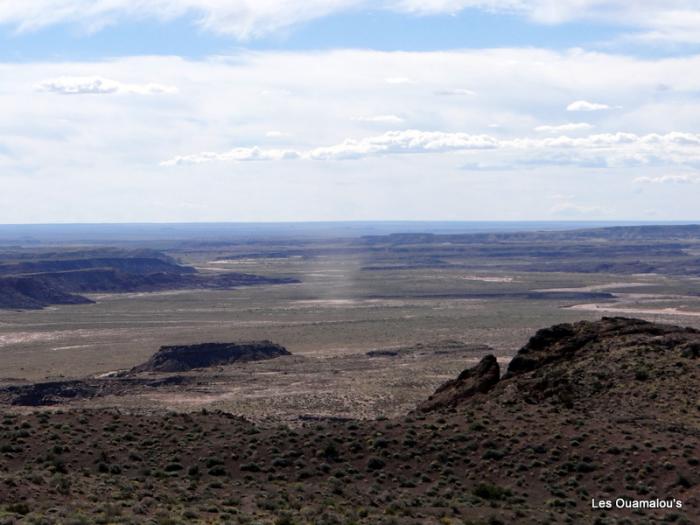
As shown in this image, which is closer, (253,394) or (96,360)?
(253,394)

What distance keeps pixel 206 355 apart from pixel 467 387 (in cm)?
4138

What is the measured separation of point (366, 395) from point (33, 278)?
313 feet

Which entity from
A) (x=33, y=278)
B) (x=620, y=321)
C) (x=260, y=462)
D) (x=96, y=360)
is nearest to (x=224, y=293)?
(x=33, y=278)

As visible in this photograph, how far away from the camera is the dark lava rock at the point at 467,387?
33528mm

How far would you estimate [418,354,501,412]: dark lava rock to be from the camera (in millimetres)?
33528

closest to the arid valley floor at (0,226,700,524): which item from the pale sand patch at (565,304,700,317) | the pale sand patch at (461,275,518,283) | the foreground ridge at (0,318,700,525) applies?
the foreground ridge at (0,318,700,525)

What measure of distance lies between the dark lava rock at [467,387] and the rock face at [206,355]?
36.9 m

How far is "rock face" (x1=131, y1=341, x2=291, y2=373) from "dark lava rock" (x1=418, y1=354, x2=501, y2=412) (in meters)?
36.9

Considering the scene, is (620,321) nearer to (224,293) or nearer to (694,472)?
(694,472)

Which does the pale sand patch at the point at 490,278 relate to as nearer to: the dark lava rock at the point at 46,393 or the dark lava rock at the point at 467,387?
the dark lava rock at the point at 46,393

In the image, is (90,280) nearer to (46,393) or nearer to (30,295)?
(30,295)

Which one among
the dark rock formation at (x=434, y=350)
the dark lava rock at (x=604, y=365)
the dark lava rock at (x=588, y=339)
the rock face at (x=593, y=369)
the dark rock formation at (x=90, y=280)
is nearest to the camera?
the dark lava rock at (x=604, y=365)

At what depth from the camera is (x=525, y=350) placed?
36.0 metres

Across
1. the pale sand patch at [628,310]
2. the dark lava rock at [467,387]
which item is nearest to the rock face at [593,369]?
the dark lava rock at [467,387]
